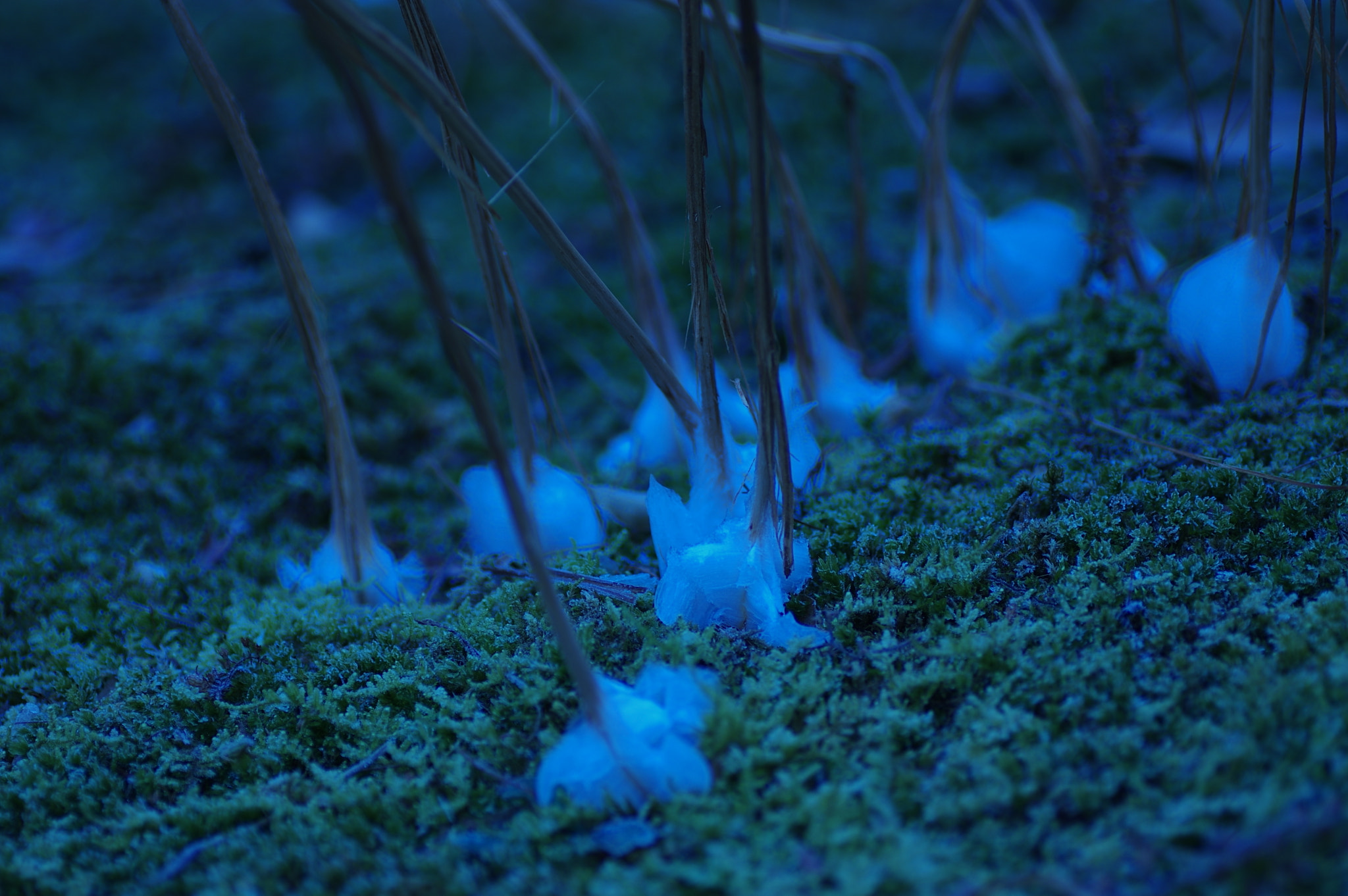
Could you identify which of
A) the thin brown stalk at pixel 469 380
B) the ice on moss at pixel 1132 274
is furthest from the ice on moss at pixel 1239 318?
the thin brown stalk at pixel 469 380

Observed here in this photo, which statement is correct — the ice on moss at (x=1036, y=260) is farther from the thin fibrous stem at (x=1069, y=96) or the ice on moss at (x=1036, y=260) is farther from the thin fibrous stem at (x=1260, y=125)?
the thin fibrous stem at (x=1260, y=125)

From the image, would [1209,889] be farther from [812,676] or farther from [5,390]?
[5,390]

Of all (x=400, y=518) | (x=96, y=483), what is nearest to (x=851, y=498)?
(x=400, y=518)

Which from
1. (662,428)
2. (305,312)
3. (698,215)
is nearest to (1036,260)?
(662,428)

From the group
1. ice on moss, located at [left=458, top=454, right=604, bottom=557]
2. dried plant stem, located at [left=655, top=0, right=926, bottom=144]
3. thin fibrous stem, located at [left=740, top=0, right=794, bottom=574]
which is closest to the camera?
thin fibrous stem, located at [left=740, top=0, right=794, bottom=574]

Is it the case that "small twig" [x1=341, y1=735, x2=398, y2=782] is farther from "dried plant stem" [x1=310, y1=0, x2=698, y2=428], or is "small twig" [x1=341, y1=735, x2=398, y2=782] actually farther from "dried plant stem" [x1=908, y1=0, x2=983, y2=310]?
"dried plant stem" [x1=908, y1=0, x2=983, y2=310]

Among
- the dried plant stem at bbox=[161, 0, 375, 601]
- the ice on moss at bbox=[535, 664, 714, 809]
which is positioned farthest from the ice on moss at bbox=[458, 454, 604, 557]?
the ice on moss at bbox=[535, 664, 714, 809]
